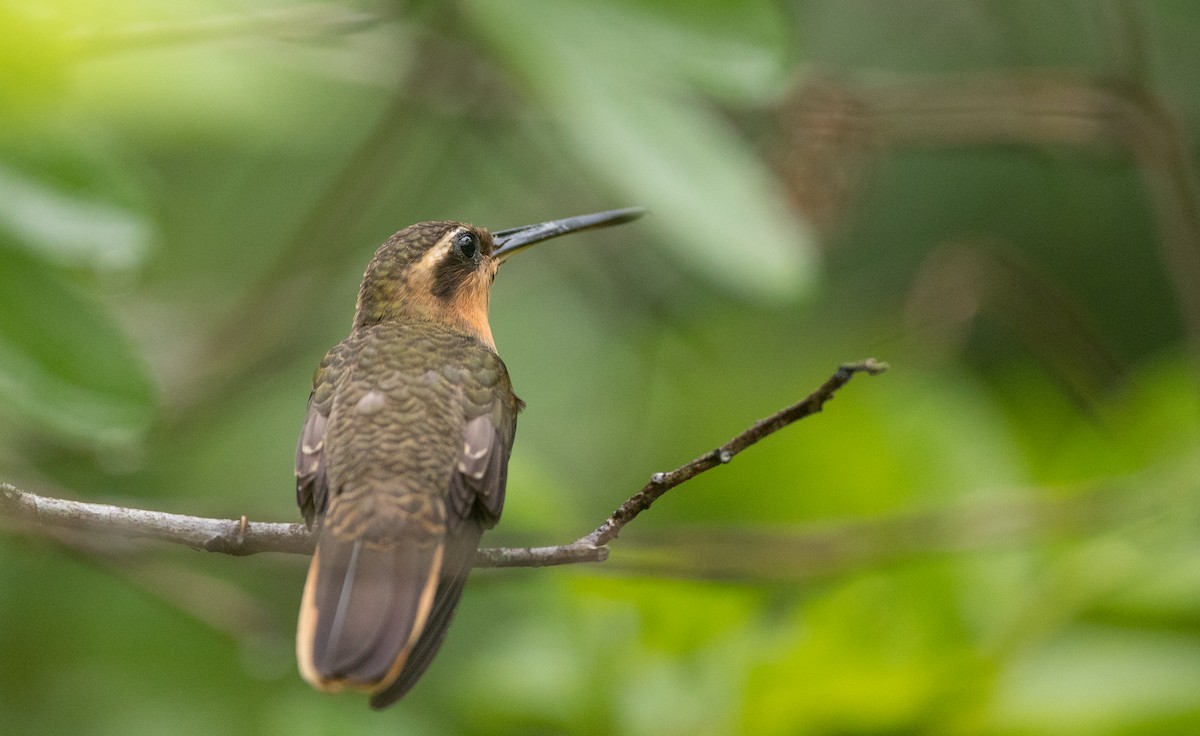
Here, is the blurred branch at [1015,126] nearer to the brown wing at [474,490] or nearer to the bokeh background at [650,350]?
the bokeh background at [650,350]

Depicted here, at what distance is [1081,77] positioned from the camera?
416 cm

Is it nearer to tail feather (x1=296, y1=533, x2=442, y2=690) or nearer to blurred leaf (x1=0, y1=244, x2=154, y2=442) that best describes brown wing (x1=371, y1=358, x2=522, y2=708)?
tail feather (x1=296, y1=533, x2=442, y2=690)

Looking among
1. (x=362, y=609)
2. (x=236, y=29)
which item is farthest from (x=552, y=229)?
(x=236, y=29)

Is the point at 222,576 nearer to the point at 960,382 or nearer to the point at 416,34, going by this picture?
the point at 416,34

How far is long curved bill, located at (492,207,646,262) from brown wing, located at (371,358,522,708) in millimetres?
185

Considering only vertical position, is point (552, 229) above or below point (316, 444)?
above

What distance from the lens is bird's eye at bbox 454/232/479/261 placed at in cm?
223

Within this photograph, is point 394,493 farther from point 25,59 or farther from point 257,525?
point 25,59

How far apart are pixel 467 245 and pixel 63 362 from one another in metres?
0.74

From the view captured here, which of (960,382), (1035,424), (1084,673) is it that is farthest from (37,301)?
(1035,424)

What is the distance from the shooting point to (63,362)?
241 centimetres

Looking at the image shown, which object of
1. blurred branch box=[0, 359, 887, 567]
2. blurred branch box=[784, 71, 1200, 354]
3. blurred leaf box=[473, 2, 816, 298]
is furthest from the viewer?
blurred branch box=[784, 71, 1200, 354]

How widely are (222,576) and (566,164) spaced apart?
1712 millimetres

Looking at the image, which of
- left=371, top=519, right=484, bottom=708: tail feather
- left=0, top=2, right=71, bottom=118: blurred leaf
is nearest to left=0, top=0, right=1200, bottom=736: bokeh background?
left=0, top=2, right=71, bottom=118: blurred leaf
